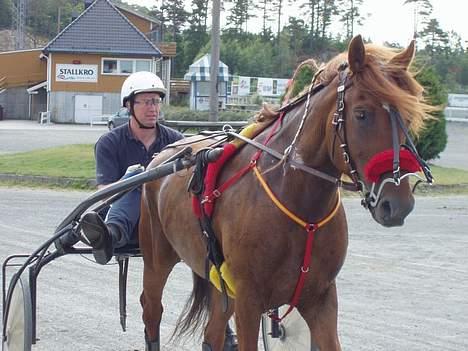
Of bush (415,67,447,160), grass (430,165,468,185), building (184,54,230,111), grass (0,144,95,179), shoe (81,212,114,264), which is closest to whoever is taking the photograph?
shoe (81,212,114,264)

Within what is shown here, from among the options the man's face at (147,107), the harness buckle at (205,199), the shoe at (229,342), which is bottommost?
the shoe at (229,342)

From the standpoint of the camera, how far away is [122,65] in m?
49.8

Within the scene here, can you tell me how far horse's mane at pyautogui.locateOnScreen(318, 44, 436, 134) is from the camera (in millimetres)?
3342

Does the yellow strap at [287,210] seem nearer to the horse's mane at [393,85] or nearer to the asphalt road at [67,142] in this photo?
the horse's mane at [393,85]

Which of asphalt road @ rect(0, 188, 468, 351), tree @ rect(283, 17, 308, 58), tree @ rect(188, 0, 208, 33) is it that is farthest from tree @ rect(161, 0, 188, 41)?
asphalt road @ rect(0, 188, 468, 351)

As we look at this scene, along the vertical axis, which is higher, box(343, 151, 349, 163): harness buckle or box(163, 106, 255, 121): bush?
box(343, 151, 349, 163): harness buckle

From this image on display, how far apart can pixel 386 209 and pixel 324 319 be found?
891 mm

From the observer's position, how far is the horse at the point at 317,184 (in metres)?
3.35

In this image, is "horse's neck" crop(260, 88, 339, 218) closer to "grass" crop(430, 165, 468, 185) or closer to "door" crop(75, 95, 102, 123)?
"grass" crop(430, 165, 468, 185)

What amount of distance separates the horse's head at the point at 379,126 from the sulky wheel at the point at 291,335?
4.78ft

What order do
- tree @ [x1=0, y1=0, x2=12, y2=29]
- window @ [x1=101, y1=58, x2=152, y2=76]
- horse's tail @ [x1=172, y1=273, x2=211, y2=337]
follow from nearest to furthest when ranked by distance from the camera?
horse's tail @ [x1=172, y1=273, x2=211, y2=337] → window @ [x1=101, y1=58, x2=152, y2=76] → tree @ [x1=0, y1=0, x2=12, y2=29]

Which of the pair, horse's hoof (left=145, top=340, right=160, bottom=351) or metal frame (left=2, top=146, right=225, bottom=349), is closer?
metal frame (left=2, top=146, right=225, bottom=349)

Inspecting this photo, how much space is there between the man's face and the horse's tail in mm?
1059

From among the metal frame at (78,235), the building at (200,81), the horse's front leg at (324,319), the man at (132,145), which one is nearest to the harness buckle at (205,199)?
the metal frame at (78,235)
